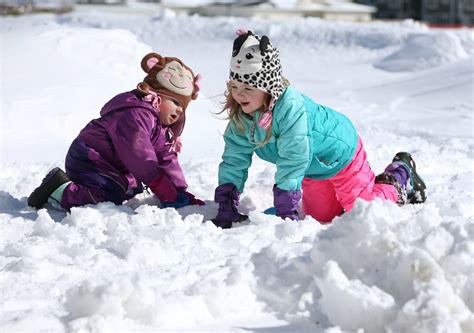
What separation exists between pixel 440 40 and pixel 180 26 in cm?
599

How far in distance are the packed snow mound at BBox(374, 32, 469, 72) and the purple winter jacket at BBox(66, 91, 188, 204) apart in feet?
28.9

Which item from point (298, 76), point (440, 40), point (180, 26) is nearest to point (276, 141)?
point (298, 76)

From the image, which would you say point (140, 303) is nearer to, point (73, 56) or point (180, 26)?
point (73, 56)

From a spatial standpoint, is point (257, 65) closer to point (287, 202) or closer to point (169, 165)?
point (287, 202)

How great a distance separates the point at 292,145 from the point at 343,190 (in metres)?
0.58

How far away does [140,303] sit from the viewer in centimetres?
227

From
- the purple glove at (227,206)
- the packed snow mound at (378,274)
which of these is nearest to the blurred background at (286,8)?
the purple glove at (227,206)

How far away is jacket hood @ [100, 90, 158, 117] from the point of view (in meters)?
3.79

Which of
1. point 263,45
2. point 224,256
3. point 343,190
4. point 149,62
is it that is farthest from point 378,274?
point 149,62

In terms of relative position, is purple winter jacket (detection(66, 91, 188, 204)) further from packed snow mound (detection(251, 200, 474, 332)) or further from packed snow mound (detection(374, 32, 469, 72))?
packed snow mound (detection(374, 32, 469, 72))

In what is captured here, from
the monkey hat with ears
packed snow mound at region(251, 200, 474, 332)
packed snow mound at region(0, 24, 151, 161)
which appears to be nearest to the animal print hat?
the monkey hat with ears

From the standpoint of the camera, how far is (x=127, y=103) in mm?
3797

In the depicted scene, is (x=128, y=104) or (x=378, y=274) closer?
(x=378, y=274)

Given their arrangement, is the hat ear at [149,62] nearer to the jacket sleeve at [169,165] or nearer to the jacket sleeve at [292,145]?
the jacket sleeve at [169,165]
